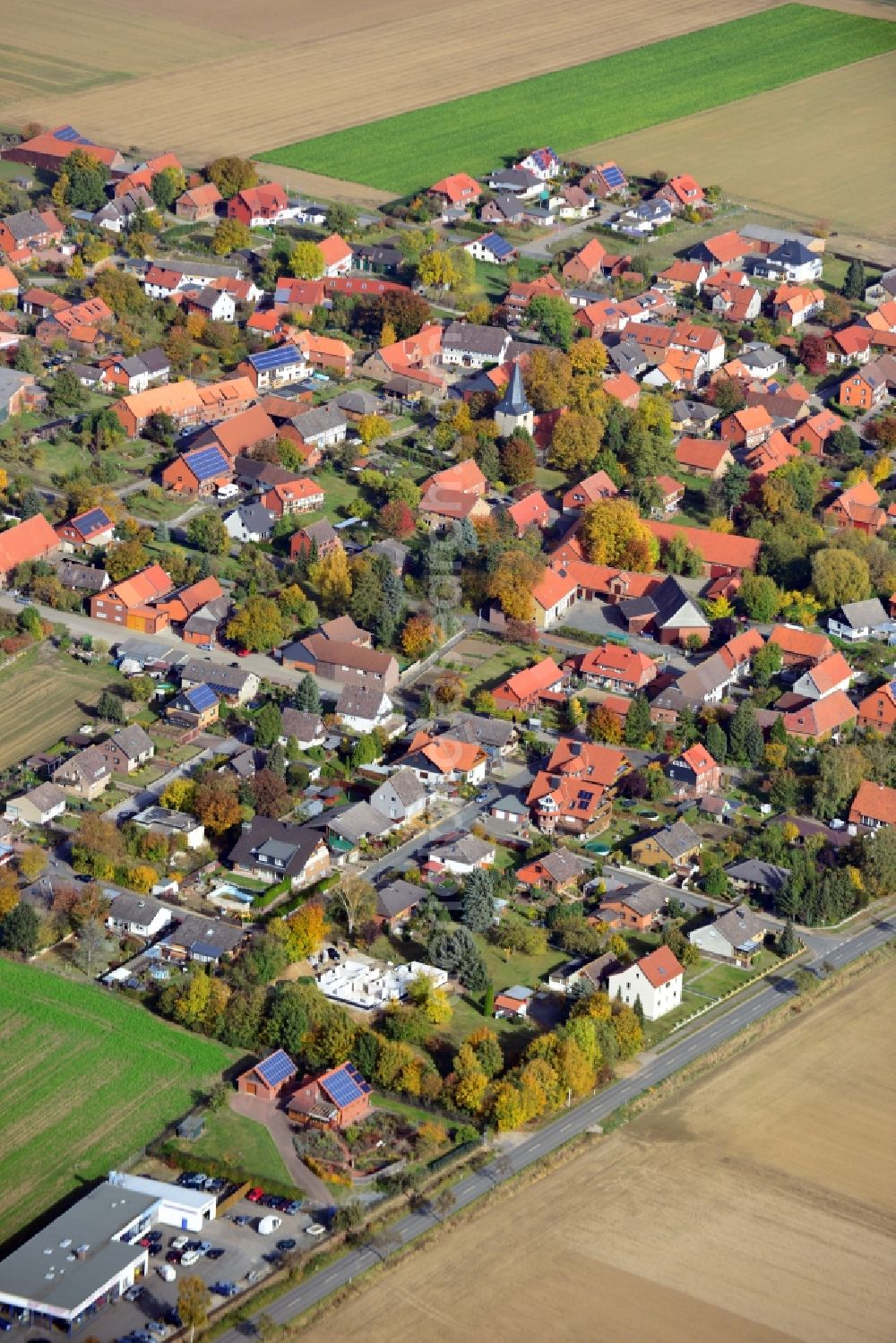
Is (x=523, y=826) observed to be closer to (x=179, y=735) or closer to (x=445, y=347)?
(x=179, y=735)

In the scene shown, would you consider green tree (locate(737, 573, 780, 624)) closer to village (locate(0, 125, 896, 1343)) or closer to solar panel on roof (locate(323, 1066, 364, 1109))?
village (locate(0, 125, 896, 1343))

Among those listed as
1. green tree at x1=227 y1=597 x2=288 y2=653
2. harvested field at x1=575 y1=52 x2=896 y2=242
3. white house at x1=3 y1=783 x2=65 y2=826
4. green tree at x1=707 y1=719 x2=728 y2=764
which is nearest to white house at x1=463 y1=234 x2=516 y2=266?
harvested field at x1=575 y1=52 x2=896 y2=242

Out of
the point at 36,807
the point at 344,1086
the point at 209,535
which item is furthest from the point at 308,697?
the point at 344,1086

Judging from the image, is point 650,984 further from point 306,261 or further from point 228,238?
point 228,238

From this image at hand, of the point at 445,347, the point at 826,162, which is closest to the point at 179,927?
the point at 445,347

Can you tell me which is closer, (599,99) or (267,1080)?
(267,1080)

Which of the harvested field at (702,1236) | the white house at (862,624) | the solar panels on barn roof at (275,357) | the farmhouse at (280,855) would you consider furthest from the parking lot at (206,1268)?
the solar panels on barn roof at (275,357)
